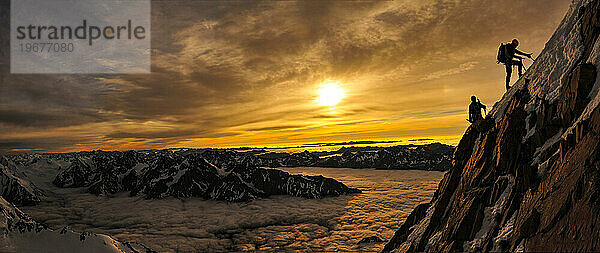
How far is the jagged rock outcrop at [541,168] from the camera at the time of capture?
836cm

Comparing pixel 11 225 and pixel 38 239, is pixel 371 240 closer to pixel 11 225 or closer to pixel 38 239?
pixel 38 239

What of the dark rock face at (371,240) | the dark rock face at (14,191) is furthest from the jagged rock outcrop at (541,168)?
the dark rock face at (14,191)

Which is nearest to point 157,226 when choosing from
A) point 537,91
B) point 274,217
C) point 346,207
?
point 274,217

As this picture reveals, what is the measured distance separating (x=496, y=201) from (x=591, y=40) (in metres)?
7.80

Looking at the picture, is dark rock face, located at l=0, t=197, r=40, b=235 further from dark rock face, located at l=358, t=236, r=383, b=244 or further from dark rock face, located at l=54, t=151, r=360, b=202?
dark rock face, located at l=54, t=151, r=360, b=202

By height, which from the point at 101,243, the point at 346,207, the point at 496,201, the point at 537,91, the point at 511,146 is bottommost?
the point at 346,207

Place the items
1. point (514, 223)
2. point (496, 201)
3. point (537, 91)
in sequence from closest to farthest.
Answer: point (514, 223), point (496, 201), point (537, 91)

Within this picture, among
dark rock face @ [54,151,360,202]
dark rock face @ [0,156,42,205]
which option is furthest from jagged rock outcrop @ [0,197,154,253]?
dark rock face @ [0,156,42,205]

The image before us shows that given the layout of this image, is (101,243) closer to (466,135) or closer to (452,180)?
(452,180)

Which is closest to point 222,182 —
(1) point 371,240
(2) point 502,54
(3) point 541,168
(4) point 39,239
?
(1) point 371,240

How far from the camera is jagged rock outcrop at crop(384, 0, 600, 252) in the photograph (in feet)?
27.4

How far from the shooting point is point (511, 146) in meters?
13.1

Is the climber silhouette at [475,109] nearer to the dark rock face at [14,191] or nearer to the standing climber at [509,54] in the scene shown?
the standing climber at [509,54]

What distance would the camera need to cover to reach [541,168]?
1104 cm
